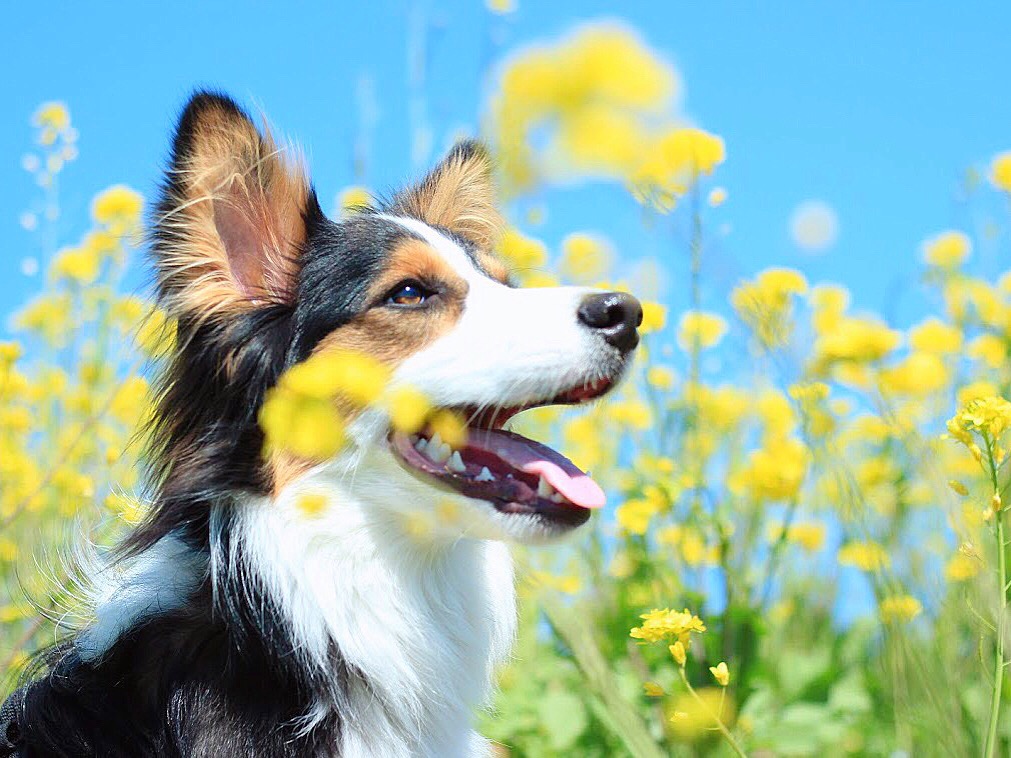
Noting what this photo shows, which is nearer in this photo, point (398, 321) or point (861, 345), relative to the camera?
point (861, 345)

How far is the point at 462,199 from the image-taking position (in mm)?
3477

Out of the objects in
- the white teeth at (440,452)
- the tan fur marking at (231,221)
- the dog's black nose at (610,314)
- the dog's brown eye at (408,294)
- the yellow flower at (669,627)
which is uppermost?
the tan fur marking at (231,221)

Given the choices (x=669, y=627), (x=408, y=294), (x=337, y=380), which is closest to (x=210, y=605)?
(x=408, y=294)

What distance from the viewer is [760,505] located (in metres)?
3.35

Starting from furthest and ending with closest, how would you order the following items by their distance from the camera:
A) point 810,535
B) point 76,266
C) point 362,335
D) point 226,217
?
1. point 76,266
2. point 810,535
3. point 226,217
4. point 362,335

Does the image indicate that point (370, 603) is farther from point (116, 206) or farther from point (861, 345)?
point (116, 206)

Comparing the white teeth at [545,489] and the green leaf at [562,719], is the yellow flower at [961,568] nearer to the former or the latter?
the white teeth at [545,489]

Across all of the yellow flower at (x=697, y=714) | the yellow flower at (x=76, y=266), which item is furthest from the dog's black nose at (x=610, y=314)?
the yellow flower at (x=76, y=266)

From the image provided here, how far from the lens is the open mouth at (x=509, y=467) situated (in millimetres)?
2420

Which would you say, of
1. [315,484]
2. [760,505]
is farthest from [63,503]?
[760,505]

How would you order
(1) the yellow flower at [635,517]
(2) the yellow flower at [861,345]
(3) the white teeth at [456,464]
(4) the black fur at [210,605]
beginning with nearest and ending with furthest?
(2) the yellow flower at [861,345]
(4) the black fur at [210,605]
(3) the white teeth at [456,464]
(1) the yellow flower at [635,517]

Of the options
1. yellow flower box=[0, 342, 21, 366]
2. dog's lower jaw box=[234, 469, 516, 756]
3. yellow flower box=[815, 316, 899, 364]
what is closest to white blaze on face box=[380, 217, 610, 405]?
dog's lower jaw box=[234, 469, 516, 756]

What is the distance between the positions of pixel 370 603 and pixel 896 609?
4.15 feet

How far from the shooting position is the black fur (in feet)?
7.73
